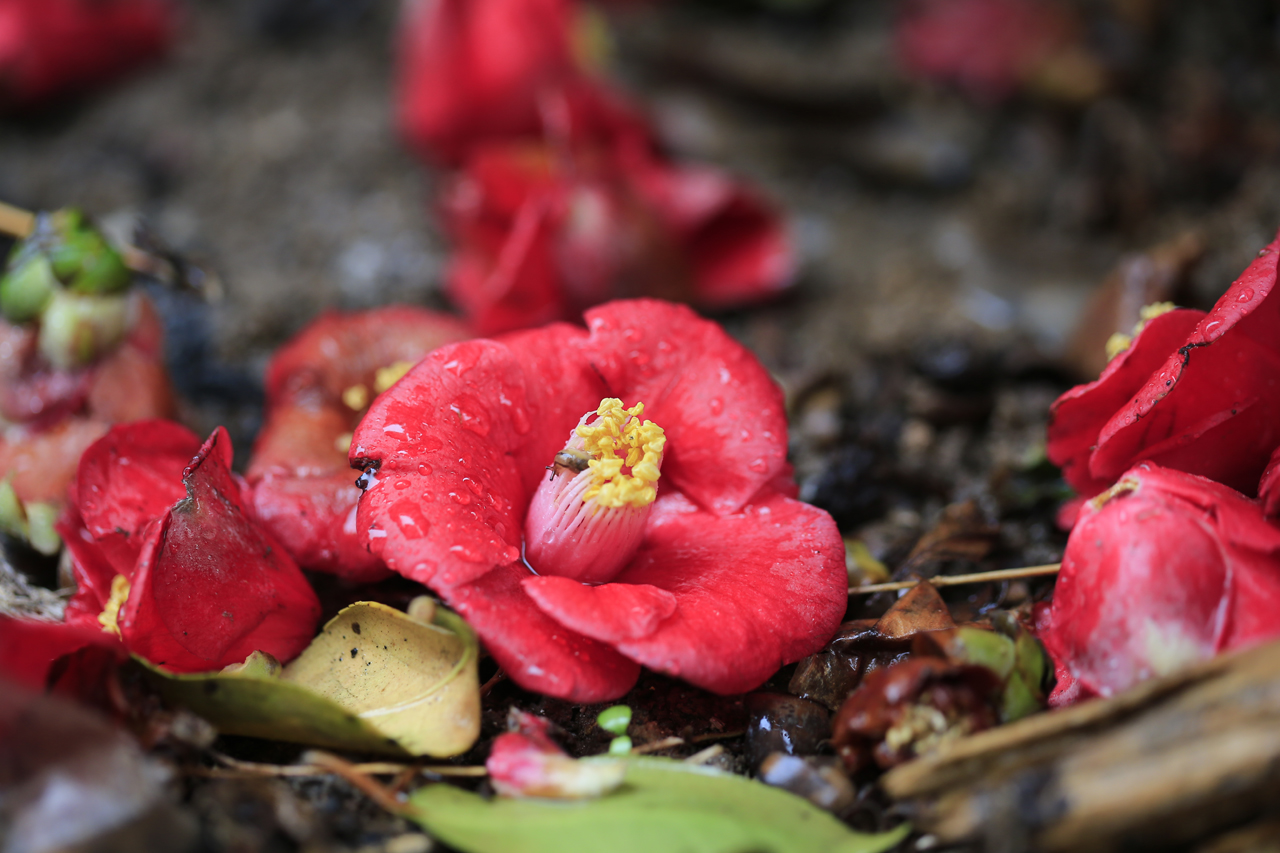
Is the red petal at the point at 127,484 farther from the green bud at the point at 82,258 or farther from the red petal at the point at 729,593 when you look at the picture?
the red petal at the point at 729,593

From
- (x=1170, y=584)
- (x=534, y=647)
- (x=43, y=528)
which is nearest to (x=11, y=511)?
(x=43, y=528)

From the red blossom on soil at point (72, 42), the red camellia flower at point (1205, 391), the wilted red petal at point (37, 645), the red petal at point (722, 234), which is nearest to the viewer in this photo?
the wilted red petal at point (37, 645)

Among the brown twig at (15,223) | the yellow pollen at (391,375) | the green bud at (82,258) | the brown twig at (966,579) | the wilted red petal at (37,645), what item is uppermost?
the green bud at (82,258)

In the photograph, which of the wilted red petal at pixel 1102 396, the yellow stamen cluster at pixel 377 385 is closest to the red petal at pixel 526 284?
the yellow stamen cluster at pixel 377 385

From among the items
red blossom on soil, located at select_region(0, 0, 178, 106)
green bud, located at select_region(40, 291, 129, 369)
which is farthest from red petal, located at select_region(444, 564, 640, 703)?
red blossom on soil, located at select_region(0, 0, 178, 106)

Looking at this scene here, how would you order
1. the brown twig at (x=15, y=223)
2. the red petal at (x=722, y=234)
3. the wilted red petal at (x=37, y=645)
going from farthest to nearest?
1. the red petal at (x=722, y=234)
2. the brown twig at (x=15, y=223)
3. the wilted red petal at (x=37, y=645)

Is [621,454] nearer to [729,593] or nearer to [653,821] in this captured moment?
[729,593]

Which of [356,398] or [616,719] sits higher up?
[356,398]

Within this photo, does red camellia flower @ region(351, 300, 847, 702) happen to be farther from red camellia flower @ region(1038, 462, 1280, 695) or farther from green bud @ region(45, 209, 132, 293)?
green bud @ region(45, 209, 132, 293)

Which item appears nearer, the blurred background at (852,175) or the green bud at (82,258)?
the green bud at (82,258)
